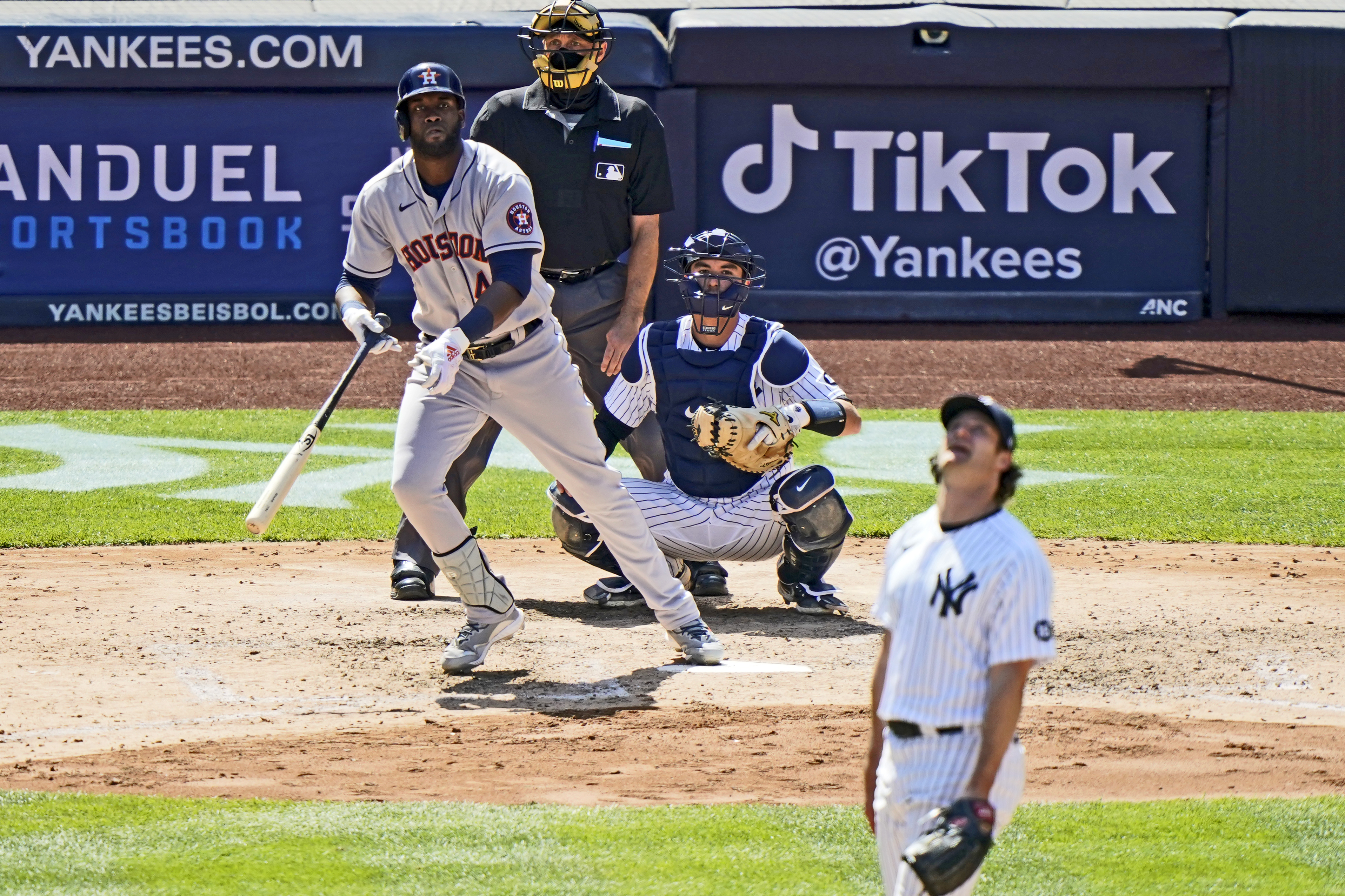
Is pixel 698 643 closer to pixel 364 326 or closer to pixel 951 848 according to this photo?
pixel 364 326

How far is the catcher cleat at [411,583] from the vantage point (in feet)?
22.6

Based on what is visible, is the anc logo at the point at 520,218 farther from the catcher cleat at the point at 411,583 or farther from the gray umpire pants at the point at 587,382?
the catcher cleat at the point at 411,583

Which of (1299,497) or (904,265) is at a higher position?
(904,265)

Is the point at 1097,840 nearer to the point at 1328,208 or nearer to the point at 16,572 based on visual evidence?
the point at 16,572

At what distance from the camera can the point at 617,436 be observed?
6.66 m

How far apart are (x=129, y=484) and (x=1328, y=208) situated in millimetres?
11554

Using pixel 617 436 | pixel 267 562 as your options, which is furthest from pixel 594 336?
pixel 267 562

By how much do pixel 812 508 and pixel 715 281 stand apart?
96 centimetres

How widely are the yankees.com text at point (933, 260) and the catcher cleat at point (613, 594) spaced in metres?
9.66

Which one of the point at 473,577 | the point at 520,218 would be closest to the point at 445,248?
the point at 520,218

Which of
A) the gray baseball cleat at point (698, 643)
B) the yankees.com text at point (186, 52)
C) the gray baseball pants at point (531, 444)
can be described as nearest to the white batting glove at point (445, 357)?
the gray baseball pants at point (531, 444)

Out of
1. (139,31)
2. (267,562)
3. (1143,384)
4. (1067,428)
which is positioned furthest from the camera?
(139,31)

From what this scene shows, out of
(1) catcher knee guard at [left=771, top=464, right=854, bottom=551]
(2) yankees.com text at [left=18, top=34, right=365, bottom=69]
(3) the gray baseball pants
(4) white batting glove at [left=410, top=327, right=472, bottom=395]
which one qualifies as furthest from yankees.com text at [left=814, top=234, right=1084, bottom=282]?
(4) white batting glove at [left=410, top=327, right=472, bottom=395]

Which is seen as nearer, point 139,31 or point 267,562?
point 267,562
